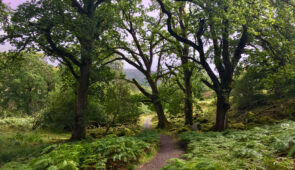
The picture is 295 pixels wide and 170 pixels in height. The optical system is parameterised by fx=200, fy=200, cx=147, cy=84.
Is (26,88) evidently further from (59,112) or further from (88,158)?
(88,158)

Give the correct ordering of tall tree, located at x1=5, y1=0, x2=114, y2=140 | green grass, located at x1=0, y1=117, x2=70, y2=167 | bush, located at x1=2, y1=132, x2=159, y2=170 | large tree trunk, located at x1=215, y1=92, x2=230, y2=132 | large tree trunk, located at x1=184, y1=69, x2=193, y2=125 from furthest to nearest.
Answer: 1. large tree trunk, located at x1=184, y1=69, x2=193, y2=125
2. large tree trunk, located at x1=215, y1=92, x2=230, y2=132
3. tall tree, located at x1=5, y1=0, x2=114, y2=140
4. green grass, located at x1=0, y1=117, x2=70, y2=167
5. bush, located at x1=2, y1=132, x2=159, y2=170

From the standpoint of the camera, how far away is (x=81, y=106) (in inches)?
538

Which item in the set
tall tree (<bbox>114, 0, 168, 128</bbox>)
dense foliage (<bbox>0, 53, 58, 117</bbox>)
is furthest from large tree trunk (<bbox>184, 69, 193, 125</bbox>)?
dense foliage (<bbox>0, 53, 58, 117</bbox>)

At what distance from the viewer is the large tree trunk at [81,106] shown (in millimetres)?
13516

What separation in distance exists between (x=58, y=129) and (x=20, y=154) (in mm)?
10098

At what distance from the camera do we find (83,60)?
551 inches

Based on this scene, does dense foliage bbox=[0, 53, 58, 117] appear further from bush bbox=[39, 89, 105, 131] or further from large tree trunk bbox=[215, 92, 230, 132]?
large tree trunk bbox=[215, 92, 230, 132]

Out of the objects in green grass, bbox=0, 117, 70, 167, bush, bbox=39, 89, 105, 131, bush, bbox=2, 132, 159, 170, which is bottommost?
green grass, bbox=0, 117, 70, 167

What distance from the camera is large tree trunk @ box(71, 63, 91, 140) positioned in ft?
44.3

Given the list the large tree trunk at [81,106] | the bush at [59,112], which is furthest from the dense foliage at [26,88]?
the large tree trunk at [81,106]

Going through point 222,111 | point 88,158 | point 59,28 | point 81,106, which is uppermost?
point 59,28

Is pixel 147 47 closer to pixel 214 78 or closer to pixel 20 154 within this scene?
pixel 214 78

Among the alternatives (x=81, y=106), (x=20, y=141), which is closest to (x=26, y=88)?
(x=20, y=141)

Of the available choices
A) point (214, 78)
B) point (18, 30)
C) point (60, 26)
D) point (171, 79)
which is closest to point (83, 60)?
point (60, 26)
